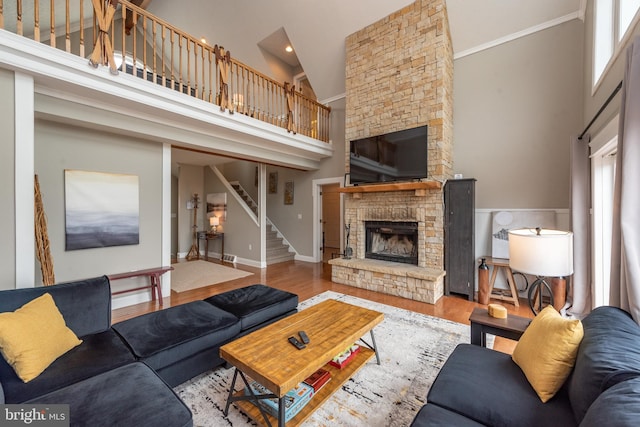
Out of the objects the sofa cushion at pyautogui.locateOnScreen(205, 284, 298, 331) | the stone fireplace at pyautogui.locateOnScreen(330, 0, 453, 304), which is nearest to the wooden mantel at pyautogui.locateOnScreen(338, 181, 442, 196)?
the stone fireplace at pyautogui.locateOnScreen(330, 0, 453, 304)

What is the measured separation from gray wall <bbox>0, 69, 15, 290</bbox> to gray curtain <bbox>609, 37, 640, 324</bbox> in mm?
4545

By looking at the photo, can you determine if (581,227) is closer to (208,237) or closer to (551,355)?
(551,355)

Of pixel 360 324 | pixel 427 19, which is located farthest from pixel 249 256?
pixel 427 19

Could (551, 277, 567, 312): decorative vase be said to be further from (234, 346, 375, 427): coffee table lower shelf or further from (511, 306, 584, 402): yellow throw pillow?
(234, 346, 375, 427): coffee table lower shelf

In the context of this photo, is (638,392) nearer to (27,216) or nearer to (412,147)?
(412,147)

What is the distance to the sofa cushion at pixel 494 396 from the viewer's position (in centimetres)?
116

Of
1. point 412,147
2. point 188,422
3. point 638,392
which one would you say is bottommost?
point 188,422

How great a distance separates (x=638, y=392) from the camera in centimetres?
85

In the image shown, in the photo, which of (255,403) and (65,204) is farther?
(65,204)

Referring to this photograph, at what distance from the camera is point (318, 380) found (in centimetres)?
181

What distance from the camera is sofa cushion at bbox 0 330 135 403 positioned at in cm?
135

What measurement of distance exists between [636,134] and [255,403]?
2709 millimetres

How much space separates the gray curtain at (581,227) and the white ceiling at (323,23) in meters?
2.18

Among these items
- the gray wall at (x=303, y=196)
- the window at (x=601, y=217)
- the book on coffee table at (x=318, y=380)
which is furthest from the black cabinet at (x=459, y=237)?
the book on coffee table at (x=318, y=380)
